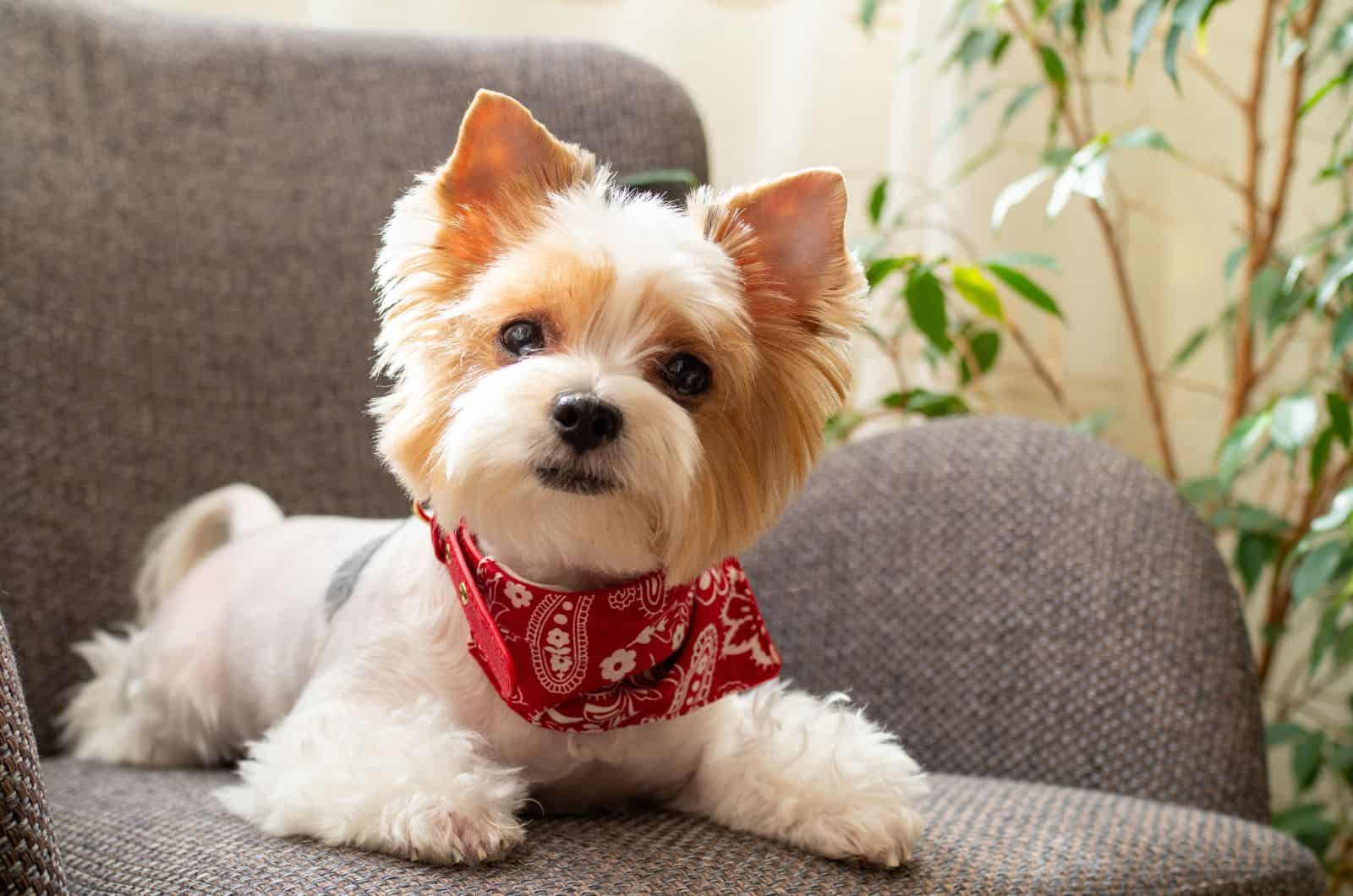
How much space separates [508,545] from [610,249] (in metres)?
0.28

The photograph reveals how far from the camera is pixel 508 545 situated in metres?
1.16

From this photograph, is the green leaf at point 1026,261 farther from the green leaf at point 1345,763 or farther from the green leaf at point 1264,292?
the green leaf at point 1345,763

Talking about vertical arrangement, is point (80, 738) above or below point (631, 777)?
below

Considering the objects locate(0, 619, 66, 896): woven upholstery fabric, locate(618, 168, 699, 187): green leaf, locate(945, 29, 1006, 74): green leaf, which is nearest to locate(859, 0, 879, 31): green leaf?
locate(945, 29, 1006, 74): green leaf

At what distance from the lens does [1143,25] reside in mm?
1680

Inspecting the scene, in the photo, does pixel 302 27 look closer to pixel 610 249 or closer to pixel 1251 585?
pixel 610 249

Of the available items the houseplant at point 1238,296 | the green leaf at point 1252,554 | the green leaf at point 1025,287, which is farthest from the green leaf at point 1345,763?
the green leaf at point 1025,287

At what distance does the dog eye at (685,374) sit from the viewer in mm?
1134

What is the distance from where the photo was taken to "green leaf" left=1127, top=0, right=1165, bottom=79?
1658 millimetres

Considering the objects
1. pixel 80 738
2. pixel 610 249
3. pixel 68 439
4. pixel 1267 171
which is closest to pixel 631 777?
pixel 610 249

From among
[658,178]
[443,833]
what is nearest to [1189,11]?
[658,178]

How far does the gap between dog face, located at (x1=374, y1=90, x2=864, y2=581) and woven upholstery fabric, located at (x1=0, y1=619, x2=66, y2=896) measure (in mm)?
375

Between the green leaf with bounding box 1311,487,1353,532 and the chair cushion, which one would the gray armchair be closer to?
the chair cushion

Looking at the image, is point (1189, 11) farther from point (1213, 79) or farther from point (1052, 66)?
point (1213, 79)
